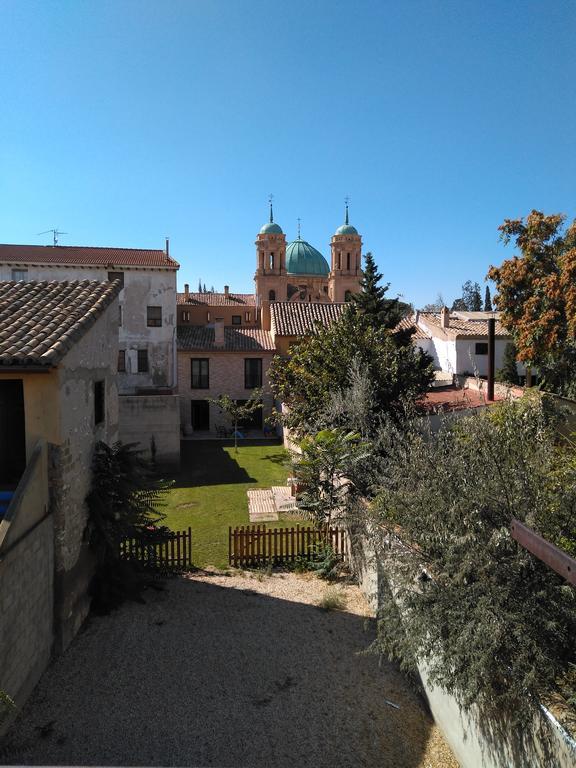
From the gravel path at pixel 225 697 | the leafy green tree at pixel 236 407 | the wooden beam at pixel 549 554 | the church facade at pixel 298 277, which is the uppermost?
the church facade at pixel 298 277

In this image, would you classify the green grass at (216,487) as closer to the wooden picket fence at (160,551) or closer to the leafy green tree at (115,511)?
the wooden picket fence at (160,551)

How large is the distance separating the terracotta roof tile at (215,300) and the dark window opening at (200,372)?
57.3 ft

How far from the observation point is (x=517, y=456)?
6766mm

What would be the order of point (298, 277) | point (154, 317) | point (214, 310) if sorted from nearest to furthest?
point (154, 317) → point (214, 310) → point (298, 277)

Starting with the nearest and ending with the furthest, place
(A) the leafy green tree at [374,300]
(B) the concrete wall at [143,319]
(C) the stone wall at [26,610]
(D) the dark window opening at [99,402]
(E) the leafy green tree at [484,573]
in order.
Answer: (E) the leafy green tree at [484,573], (C) the stone wall at [26,610], (D) the dark window opening at [99,402], (A) the leafy green tree at [374,300], (B) the concrete wall at [143,319]

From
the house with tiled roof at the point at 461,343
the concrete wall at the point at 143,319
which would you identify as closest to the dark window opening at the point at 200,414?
the concrete wall at the point at 143,319

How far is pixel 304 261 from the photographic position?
216 ft

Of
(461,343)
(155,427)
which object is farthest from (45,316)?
(461,343)

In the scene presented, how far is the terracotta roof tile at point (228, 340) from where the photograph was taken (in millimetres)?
32406

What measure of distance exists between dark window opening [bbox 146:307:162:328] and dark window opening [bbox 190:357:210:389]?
3.47 m

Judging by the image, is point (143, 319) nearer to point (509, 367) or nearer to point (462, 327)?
point (462, 327)

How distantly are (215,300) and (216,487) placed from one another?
113ft

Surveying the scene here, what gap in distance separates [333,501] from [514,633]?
7.38 meters

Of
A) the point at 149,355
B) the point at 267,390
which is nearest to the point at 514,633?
the point at 267,390
